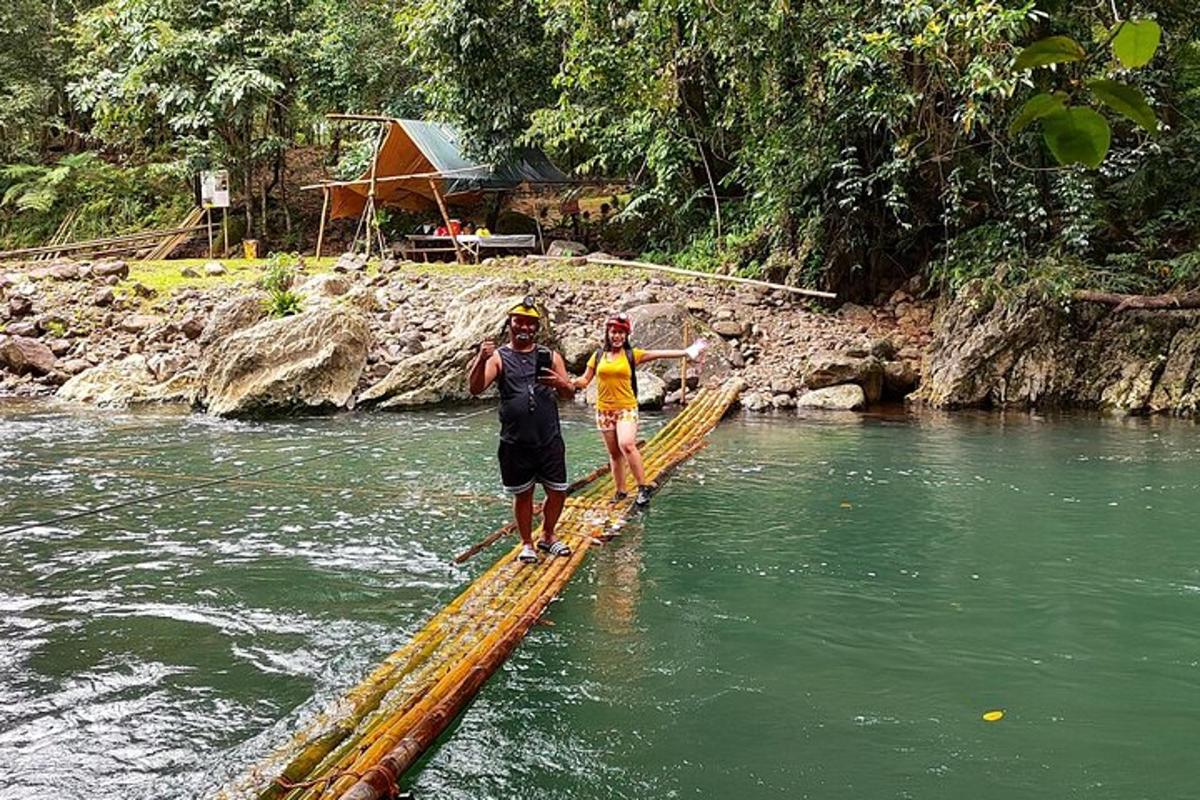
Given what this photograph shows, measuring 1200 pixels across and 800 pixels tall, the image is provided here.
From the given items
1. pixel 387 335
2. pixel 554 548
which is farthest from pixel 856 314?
pixel 554 548

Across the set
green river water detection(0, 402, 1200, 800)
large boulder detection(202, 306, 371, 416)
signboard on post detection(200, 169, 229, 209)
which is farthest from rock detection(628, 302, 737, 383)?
signboard on post detection(200, 169, 229, 209)

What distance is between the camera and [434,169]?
19.5 metres

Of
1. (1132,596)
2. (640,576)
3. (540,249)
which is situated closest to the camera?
(1132,596)

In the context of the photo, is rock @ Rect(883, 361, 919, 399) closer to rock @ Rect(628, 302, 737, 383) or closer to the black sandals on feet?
rock @ Rect(628, 302, 737, 383)

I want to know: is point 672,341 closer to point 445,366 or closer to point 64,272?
point 445,366

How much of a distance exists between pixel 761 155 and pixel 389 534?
1070cm

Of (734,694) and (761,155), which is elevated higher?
(761,155)

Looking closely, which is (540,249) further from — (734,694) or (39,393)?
(734,694)

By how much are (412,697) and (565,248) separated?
16332mm

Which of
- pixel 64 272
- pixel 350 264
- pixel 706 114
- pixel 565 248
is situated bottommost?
pixel 64 272

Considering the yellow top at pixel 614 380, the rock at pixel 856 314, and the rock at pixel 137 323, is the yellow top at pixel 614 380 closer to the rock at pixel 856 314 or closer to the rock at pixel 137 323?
the rock at pixel 856 314

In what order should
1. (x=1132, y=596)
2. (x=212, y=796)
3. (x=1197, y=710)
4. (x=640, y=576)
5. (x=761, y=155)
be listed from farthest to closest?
(x=761, y=155) < (x=640, y=576) < (x=1132, y=596) < (x=1197, y=710) < (x=212, y=796)

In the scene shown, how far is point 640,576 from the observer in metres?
5.25

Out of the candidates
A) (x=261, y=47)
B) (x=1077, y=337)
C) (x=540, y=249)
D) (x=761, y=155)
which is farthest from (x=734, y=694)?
(x=261, y=47)
